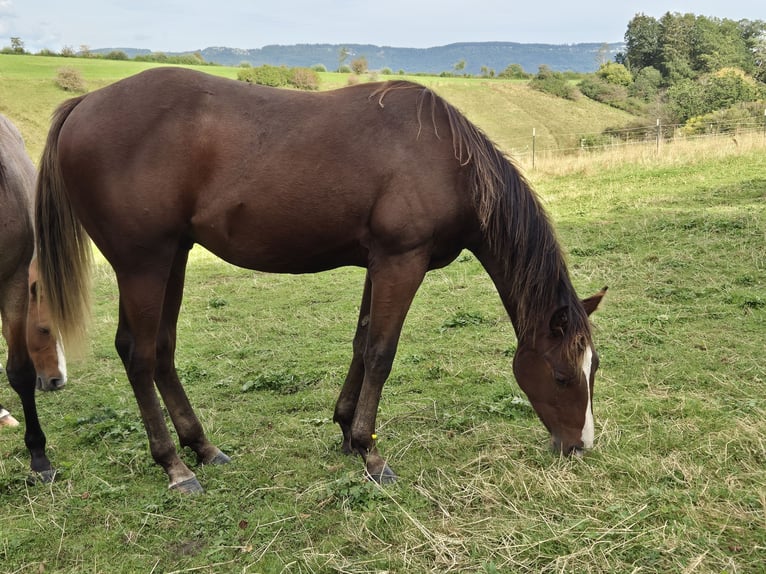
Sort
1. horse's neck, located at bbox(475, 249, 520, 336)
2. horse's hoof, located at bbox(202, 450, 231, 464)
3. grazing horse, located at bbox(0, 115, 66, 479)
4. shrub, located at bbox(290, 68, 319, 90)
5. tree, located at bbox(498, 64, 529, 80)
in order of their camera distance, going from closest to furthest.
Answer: horse's neck, located at bbox(475, 249, 520, 336), grazing horse, located at bbox(0, 115, 66, 479), horse's hoof, located at bbox(202, 450, 231, 464), shrub, located at bbox(290, 68, 319, 90), tree, located at bbox(498, 64, 529, 80)

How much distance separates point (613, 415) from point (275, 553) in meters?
2.40

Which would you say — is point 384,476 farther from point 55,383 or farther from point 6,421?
point 55,383

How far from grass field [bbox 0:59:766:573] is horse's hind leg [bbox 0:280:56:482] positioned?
15 cm

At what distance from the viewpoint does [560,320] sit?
10.7 feet

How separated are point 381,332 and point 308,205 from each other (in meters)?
0.83

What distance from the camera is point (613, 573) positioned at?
2.29m

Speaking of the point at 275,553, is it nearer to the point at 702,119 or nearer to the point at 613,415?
the point at 613,415

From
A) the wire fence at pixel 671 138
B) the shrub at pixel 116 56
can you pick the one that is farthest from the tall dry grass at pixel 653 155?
the shrub at pixel 116 56

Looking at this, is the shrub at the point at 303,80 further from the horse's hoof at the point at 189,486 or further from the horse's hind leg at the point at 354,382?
the horse's hoof at the point at 189,486

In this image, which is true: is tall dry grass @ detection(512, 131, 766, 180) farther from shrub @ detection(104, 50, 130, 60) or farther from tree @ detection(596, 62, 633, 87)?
shrub @ detection(104, 50, 130, 60)

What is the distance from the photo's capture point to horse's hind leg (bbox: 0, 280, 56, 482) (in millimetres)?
3582

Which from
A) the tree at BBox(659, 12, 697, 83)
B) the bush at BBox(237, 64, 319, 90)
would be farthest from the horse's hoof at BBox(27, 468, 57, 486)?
the tree at BBox(659, 12, 697, 83)

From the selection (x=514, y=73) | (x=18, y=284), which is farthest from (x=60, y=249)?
(x=514, y=73)

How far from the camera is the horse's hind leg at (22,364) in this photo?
11.8ft
